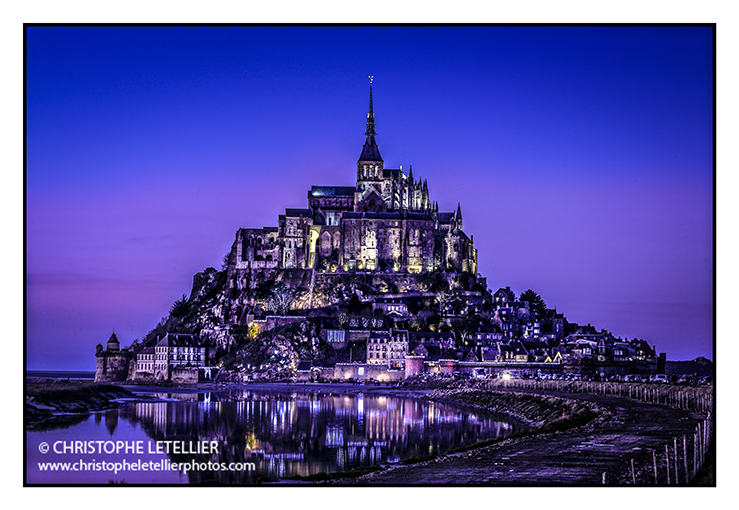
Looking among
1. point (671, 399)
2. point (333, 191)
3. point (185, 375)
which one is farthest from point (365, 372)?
point (671, 399)

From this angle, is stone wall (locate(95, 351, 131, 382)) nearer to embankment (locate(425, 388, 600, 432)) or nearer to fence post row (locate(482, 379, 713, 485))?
embankment (locate(425, 388, 600, 432))

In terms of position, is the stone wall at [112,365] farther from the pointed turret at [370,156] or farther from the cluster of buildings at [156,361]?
the pointed turret at [370,156]

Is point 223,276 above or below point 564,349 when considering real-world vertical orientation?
above

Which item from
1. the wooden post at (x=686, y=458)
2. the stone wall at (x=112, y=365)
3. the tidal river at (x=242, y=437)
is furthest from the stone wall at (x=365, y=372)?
the wooden post at (x=686, y=458)

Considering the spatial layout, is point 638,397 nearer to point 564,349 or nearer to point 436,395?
point 436,395

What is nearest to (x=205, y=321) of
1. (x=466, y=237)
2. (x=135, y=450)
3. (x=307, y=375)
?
(x=307, y=375)

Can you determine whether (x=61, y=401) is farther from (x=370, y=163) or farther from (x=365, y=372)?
(x=370, y=163)

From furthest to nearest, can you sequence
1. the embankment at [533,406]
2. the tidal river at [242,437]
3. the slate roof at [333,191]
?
the slate roof at [333,191] < the embankment at [533,406] < the tidal river at [242,437]
